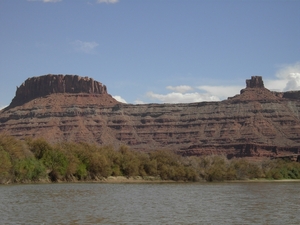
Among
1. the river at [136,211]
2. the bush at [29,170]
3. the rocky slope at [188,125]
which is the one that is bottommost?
the river at [136,211]

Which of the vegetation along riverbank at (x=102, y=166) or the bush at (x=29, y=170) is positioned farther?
the vegetation along riverbank at (x=102, y=166)

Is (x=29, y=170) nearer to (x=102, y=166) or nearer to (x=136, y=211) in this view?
(x=102, y=166)

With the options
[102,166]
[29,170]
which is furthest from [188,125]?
[29,170]

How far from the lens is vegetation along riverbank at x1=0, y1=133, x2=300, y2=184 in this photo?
59.9 m

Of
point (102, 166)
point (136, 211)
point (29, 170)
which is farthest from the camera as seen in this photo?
point (102, 166)

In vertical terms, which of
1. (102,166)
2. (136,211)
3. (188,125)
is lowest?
(136,211)

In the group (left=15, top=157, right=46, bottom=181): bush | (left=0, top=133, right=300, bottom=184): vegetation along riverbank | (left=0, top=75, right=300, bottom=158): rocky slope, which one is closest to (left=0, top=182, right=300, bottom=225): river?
(left=15, top=157, right=46, bottom=181): bush

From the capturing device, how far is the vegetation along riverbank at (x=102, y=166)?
2357 inches

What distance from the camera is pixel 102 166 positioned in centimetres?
7362

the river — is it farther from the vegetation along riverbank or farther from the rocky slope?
the rocky slope

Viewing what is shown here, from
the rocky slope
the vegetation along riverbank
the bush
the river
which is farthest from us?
the rocky slope

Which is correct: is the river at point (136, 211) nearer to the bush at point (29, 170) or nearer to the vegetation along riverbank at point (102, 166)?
the bush at point (29, 170)

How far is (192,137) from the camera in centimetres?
18600

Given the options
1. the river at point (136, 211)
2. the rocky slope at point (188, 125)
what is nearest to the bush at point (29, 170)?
the river at point (136, 211)
